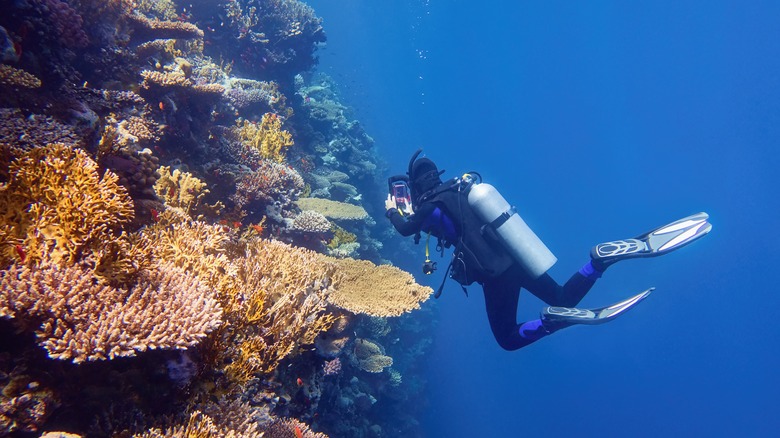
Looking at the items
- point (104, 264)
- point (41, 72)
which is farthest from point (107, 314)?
point (41, 72)

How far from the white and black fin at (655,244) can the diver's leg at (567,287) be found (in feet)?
1.06

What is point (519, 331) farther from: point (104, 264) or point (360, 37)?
point (360, 37)

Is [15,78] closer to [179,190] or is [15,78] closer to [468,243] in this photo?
[179,190]

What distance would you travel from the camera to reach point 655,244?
5863 mm

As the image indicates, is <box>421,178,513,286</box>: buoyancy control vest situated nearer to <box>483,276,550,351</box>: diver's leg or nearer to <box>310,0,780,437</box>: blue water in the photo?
<box>483,276,550,351</box>: diver's leg

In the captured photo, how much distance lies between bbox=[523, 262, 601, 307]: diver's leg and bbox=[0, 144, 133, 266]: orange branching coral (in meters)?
5.81

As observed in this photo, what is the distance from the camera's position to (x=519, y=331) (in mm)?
6082

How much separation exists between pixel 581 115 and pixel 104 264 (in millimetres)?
134682

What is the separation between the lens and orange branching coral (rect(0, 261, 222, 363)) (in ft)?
5.93

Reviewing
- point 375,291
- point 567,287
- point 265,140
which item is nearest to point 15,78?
point 375,291

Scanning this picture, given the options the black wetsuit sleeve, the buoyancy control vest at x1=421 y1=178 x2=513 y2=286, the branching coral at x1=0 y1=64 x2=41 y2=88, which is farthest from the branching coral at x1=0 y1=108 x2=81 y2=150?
the buoyancy control vest at x1=421 y1=178 x2=513 y2=286

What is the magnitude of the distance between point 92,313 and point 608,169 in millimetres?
124258

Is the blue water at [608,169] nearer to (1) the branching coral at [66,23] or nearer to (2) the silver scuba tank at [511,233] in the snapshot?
(2) the silver scuba tank at [511,233]

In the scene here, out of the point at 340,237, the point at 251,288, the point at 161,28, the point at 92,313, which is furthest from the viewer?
the point at 340,237
